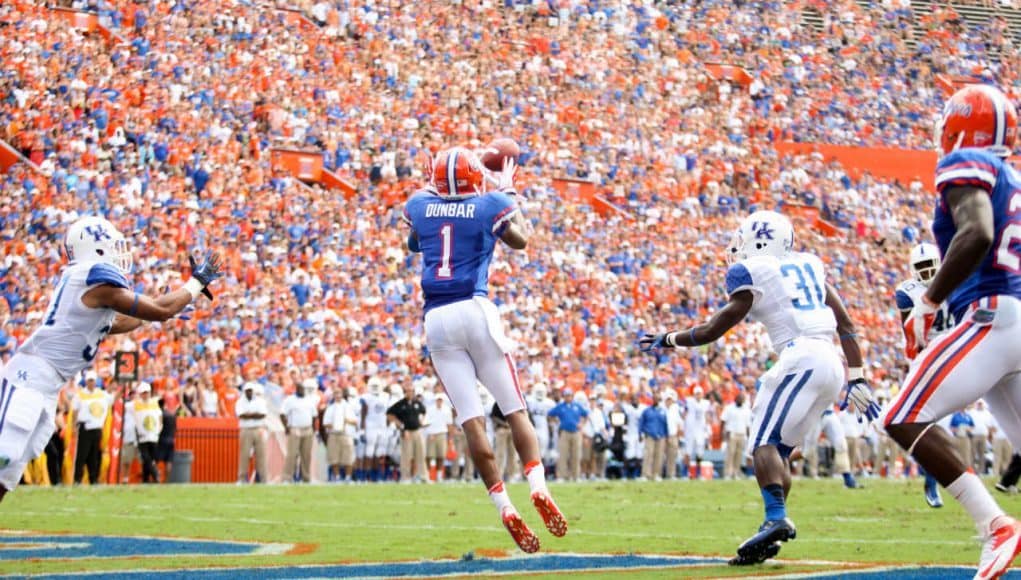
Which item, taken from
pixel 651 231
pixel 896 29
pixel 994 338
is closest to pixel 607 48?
pixel 651 231

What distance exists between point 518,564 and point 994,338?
3137 millimetres

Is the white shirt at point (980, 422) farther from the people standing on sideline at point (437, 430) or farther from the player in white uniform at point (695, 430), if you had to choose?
the people standing on sideline at point (437, 430)

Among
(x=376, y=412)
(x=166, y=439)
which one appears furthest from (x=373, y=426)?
(x=166, y=439)

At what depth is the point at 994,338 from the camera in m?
5.92

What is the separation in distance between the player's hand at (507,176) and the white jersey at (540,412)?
1544cm

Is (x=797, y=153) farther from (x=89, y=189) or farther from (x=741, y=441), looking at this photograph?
(x=89, y=189)

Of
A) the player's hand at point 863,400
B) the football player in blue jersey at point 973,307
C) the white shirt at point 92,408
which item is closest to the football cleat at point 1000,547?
the football player in blue jersey at point 973,307

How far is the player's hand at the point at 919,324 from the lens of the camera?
235 inches

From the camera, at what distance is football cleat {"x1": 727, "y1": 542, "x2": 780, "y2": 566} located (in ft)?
26.3

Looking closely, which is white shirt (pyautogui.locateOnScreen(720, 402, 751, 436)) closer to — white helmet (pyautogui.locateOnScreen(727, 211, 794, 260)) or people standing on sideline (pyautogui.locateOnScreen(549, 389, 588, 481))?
people standing on sideline (pyautogui.locateOnScreen(549, 389, 588, 481))

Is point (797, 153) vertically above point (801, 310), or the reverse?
point (797, 153)

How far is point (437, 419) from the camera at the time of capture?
22875mm

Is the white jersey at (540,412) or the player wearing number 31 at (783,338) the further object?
the white jersey at (540,412)

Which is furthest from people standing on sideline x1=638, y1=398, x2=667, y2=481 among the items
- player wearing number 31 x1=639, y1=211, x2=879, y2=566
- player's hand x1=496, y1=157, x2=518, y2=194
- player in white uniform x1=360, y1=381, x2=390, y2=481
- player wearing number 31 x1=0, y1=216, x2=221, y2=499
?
player wearing number 31 x1=0, y1=216, x2=221, y2=499
